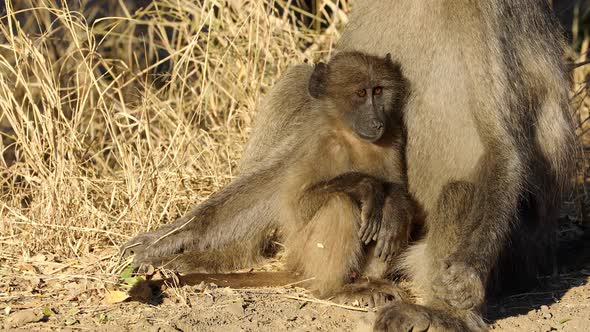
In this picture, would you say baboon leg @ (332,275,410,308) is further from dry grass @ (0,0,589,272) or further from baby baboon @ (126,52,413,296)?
dry grass @ (0,0,589,272)

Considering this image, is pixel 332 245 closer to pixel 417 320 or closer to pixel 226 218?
pixel 417 320

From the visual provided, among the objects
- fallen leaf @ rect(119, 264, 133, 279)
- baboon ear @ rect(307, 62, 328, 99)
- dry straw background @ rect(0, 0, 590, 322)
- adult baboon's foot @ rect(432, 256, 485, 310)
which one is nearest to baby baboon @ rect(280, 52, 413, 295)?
baboon ear @ rect(307, 62, 328, 99)

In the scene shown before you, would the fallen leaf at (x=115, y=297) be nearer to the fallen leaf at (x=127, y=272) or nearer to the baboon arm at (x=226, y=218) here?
the fallen leaf at (x=127, y=272)

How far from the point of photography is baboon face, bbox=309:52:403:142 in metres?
3.91

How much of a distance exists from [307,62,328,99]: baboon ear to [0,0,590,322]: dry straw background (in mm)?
825

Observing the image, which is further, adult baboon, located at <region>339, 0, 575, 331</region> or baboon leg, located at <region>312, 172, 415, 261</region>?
baboon leg, located at <region>312, 172, 415, 261</region>

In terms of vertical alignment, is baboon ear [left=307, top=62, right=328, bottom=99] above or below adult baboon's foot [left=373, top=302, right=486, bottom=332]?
above

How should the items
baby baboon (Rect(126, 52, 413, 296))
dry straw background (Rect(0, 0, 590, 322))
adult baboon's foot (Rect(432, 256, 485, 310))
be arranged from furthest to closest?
1. dry straw background (Rect(0, 0, 590, 322))
2. baby baboon (Rect(126, 52, 413, 296))
3. adult baboon's foot (Rect(432, 256, 485, 310))

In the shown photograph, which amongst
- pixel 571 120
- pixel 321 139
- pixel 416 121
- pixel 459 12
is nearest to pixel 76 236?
pixel 321 139

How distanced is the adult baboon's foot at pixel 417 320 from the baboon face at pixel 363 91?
696 mm

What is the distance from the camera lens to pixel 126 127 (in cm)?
511

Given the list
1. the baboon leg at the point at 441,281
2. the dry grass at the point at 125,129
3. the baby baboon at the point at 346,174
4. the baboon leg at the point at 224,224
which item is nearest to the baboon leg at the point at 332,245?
the baby baboon at the point at 346,174

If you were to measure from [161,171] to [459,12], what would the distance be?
159 centimetres

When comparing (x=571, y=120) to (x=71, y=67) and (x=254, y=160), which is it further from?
(x=71, y=67)
